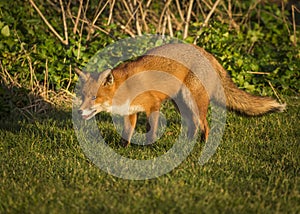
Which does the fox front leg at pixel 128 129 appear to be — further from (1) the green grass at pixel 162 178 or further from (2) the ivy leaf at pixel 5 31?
(2) the ivy leaf at pixel 5 31

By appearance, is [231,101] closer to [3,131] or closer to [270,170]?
[270,170]

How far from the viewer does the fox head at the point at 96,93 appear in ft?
20.9

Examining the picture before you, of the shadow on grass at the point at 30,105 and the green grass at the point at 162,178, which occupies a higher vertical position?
the green grass at the point at 162,178

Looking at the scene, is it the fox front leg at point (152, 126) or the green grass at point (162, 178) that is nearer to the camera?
the green grass at point (162, 178)

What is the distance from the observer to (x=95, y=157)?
5879 mm

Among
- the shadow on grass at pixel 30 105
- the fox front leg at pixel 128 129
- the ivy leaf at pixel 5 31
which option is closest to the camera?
the fox front leg at pixel 128 129

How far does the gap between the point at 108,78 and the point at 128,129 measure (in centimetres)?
75

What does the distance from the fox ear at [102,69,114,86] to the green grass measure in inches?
30.0

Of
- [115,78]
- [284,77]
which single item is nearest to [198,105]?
[115,78]

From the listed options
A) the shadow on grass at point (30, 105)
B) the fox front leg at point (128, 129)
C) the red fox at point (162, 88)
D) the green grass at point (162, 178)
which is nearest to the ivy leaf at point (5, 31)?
the shadow on grass at point (30, 105)

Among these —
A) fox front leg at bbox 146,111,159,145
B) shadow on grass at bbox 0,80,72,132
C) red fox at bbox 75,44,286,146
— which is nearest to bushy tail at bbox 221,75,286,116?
red fox at bbox 75,44,286,146

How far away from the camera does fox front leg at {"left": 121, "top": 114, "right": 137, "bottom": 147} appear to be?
6601mm

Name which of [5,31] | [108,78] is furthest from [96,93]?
[5,31]

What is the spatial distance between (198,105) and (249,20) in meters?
5.55
